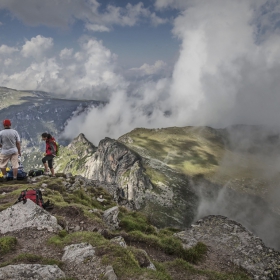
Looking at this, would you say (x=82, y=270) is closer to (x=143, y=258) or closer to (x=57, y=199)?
(x=143, y=258)

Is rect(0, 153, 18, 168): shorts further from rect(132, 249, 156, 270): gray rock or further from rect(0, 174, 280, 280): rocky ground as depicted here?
rect(132, 249, 156, 270): gray rock

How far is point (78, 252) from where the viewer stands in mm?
15281

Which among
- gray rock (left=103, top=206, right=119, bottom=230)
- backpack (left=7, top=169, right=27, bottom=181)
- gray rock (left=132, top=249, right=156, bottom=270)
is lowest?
gray rock (left=103, top=206, right=119, bottom=230)

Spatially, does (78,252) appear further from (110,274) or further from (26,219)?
(26,219)

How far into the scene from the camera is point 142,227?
26938mm

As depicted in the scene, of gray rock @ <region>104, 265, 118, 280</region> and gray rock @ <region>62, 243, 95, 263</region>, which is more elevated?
gray rock @ <region>104, 265, 118, 280</region>

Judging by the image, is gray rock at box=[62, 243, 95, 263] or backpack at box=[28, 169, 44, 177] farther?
backpack at box=[28, 169, 44, 177]

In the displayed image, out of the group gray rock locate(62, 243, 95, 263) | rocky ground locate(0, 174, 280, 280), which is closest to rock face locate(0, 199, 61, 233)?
rocky ground locate(0, 174, 280, 280)

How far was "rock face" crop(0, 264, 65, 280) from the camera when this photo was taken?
11.7 meters

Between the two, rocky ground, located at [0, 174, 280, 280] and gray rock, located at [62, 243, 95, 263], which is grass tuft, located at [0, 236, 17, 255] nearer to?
rocky ground, located at [0, 174, 280, 280]

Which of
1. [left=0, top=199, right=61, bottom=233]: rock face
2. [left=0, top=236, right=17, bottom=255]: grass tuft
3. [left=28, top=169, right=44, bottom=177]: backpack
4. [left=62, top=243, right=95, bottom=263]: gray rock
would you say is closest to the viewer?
[left=62, top=243, right=95, bottom=263]: gray rock

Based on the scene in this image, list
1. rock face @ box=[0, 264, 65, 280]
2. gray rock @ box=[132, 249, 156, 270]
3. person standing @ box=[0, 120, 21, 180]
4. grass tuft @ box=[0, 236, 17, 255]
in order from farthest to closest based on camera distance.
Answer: person standing @ box=[0, 120, 21, 180] < grass tuft @ box=[0, 236, 17, 255] < gray rock @ box=[132, 249, 156, 270] < rock face @ box=[0, 264, 65, 280]

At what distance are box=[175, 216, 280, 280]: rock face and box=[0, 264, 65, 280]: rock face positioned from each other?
46.2 ft

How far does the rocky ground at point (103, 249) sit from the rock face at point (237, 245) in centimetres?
9
